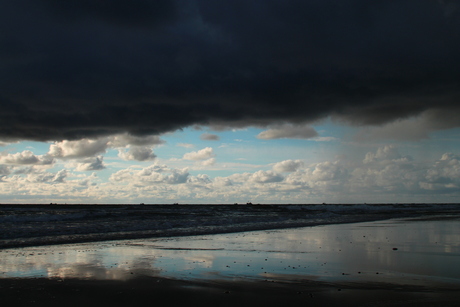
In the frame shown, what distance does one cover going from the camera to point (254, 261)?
11570mm

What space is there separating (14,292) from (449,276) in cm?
1038

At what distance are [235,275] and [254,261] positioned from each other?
7.01ft

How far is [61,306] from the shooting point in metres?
7.11

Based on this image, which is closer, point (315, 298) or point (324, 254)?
point (315, 298)

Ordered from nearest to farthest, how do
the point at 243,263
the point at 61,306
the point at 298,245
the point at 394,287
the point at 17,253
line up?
1. the point at 61,306
2. the point at 394,287
3. the point at 243,263
4. the point at 17,253
5. the point at 298,245

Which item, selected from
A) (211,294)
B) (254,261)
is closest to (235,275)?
(211,294)

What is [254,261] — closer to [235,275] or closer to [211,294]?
[235,275]

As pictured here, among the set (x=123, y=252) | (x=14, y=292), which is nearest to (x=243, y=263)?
(x=123, y=252)

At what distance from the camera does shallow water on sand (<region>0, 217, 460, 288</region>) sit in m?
→ 9.42

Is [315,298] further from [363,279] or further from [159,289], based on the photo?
[159,289]

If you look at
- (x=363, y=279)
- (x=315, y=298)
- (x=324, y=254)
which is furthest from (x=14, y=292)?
(x=324, y=254)

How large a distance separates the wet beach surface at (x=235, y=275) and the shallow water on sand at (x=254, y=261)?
0.03 meters

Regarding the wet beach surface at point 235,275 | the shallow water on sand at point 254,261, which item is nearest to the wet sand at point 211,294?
the wet beach surface at point 235,275

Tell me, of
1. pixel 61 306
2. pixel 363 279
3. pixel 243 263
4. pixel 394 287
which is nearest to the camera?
pixel 61 306
